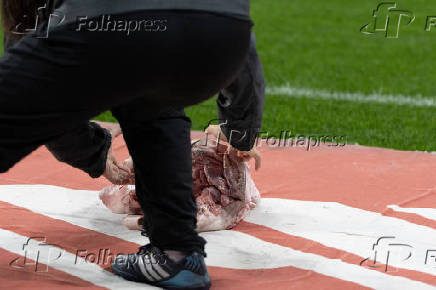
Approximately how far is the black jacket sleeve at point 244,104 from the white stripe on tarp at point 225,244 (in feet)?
1.21

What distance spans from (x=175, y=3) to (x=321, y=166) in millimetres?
2061

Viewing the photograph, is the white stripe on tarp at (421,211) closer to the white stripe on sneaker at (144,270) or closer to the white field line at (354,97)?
the white stripe on sneaker at (144,270)

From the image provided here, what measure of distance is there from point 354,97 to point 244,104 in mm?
3266

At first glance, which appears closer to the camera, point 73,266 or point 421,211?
point 73,266

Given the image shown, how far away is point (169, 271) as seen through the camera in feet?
8.98

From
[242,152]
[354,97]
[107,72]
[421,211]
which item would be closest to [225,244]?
[242,152]

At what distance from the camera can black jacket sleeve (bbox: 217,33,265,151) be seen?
284 cm

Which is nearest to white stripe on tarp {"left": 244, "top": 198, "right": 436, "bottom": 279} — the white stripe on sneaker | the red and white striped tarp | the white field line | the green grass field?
the red and white striped tarp

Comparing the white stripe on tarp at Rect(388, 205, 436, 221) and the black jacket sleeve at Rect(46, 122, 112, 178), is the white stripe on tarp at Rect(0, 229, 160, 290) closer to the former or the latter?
the black jacket sleeve at Rect(46, 122, 112, 178)

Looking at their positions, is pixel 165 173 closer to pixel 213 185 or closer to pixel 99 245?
pixel 99 245

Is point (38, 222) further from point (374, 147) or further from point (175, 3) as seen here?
point (374, 147)

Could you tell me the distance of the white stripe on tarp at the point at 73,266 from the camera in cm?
278

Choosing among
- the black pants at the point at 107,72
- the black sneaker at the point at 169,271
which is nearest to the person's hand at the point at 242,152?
the black sneaker at the point at 169,271

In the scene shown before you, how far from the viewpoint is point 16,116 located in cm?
232
